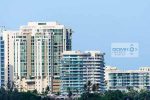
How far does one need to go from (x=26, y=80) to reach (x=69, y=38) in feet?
12.1

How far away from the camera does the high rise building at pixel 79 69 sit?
51625 mm

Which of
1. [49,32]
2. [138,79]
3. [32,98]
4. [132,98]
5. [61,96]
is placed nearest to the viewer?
[32,98]

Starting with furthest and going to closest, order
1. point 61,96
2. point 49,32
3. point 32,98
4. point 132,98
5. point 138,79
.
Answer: point 138,79
point 49,32
point 61,96
point 132,98
point 32,98

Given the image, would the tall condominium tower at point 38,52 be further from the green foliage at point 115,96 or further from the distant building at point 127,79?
the green foliage at point 115,96

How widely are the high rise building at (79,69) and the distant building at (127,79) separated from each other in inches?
188

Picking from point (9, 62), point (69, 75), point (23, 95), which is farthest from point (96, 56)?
point (23, 95)

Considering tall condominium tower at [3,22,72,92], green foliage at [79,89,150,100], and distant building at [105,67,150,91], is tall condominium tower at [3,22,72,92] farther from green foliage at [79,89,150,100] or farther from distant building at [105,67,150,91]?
green foliage at [79,89,150,100]

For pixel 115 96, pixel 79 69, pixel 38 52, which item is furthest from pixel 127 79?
pixel 115 96

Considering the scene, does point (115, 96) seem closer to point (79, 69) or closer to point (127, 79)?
point (79, 69)

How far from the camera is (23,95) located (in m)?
39.5

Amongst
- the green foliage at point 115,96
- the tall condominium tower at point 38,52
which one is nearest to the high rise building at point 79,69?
the tall condominium tower at point 38,52

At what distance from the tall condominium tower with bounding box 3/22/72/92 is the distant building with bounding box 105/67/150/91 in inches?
220

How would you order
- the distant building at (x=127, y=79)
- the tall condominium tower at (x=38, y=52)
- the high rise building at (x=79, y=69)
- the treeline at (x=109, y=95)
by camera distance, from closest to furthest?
the treeline at (x=109, y=95), the tall condominium tower at (x=38, y=52), the high rise building at (x=79, y=69), the distant building at (x=127, y=79)

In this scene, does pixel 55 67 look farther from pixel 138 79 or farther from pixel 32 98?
pixel 32 98
